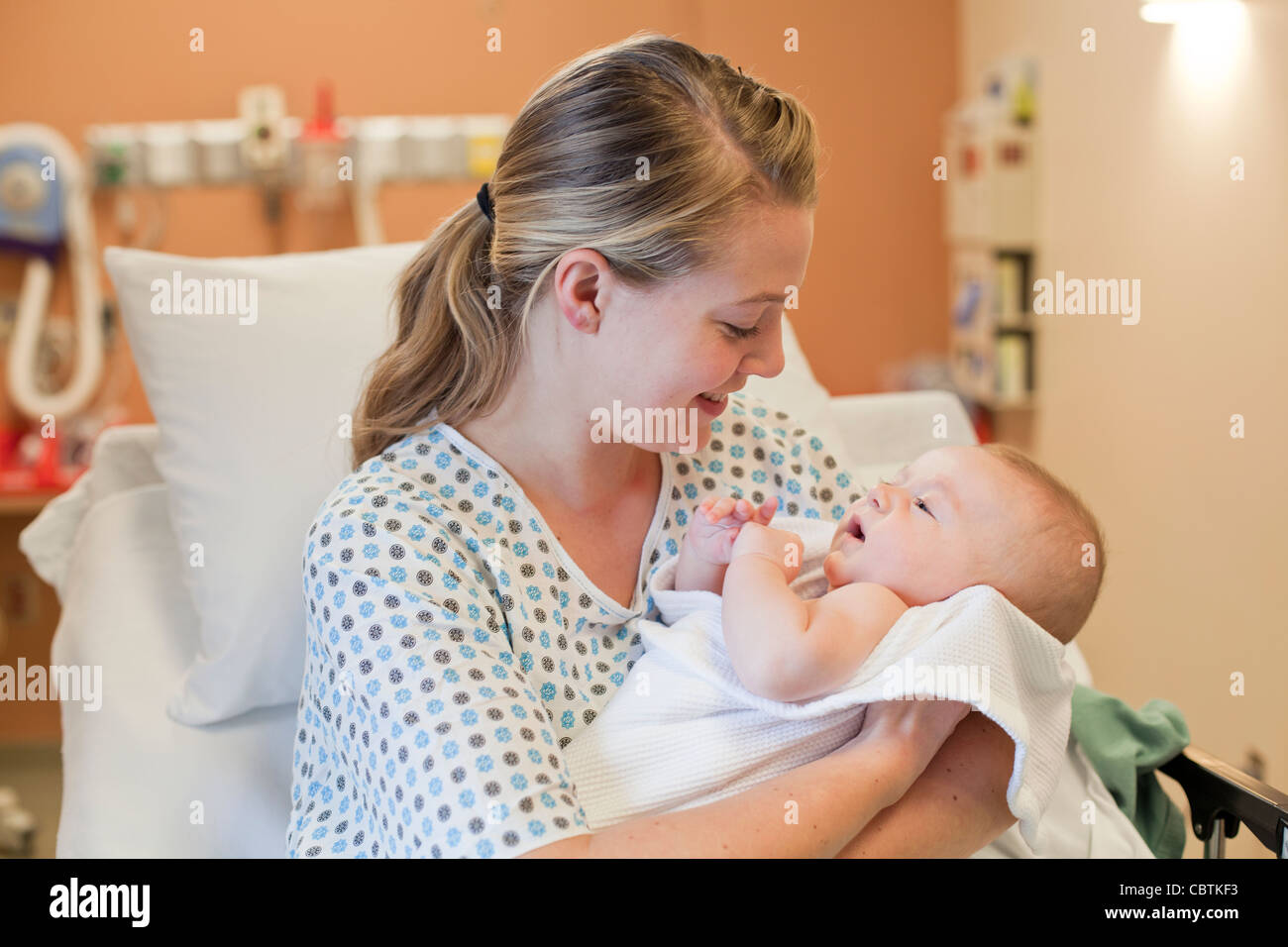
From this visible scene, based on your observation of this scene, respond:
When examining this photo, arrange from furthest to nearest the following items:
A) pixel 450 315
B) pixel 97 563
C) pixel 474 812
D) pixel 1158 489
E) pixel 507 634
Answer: pixel 1158 489
pixel 97 563
pixel 450 315
pixel 507 634
pixel 474 812

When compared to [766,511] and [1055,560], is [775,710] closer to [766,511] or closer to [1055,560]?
[766,511]

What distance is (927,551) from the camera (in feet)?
3.91

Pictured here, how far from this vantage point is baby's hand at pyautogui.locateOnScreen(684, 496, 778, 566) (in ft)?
3.85

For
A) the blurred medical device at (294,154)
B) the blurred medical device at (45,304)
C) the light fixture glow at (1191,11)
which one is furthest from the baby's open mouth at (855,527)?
the blurred medical device at (45,304)

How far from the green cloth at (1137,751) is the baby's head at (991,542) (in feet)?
1.05

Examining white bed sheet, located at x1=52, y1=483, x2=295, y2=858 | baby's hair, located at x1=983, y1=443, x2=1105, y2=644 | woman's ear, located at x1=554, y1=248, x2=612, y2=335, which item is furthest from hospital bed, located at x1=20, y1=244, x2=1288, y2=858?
woman's ear, located at x1=554, y1=248, x2=612, y2=335

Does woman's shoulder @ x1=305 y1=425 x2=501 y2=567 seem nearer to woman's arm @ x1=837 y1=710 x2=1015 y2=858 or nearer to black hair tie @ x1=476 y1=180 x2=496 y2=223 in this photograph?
black hair tie @ x1=476 y1=180 x2=496 y2=223

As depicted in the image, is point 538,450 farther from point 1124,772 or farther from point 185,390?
point 1124,772

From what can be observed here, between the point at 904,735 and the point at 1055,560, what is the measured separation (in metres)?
0.25

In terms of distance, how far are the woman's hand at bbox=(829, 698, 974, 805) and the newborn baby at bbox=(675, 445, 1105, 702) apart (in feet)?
0.18

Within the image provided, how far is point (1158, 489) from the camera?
8.16ft

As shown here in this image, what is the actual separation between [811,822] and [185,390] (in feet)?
3.06
